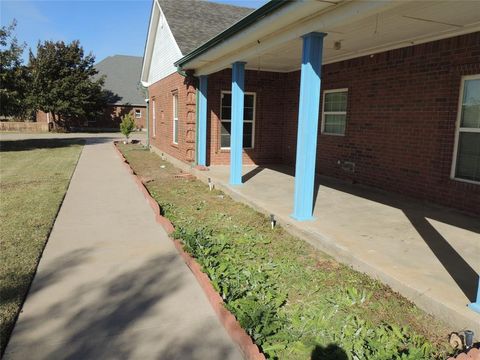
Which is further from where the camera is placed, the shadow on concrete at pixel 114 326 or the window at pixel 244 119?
the window at pixel 244 119

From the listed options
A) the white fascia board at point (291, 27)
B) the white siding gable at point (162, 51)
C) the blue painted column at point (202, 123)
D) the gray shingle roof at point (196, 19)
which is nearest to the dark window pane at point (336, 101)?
the white fascia board at point (291, 27)

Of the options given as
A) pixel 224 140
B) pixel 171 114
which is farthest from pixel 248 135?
pixel 171 114

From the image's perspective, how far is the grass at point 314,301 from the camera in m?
3.00

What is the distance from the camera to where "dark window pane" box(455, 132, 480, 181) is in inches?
244

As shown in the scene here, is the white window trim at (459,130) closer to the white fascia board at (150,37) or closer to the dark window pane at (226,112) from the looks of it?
the dark window pane at (226,112)

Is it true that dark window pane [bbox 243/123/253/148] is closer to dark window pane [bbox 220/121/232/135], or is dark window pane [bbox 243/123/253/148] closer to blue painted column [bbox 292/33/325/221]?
dark window pane [bbox 220/121/232/135]

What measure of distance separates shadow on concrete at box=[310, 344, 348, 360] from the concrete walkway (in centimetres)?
60

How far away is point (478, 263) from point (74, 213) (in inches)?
250

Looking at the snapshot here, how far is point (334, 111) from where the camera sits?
31.9 ft

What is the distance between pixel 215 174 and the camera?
34.0 feet

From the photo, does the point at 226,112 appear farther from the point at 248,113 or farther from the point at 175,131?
the point at 175,131

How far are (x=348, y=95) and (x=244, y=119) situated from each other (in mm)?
4071

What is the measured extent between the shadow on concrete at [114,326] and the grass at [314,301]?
489 millimetres

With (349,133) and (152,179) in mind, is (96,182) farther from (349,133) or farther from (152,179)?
(349,133)
